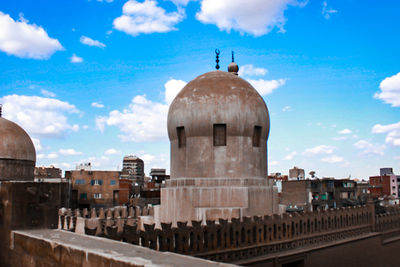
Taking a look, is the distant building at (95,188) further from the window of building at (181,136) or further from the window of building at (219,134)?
the window of building at (219,134)

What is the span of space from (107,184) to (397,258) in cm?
3041

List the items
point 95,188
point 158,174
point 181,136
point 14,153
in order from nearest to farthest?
point 181,136 → point 14,153 → point 95,188 → point 158,174

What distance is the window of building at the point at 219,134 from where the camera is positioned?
1408cm

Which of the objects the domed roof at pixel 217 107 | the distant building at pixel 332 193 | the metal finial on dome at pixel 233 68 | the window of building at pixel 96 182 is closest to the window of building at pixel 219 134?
the domed roof at pixel 217 107

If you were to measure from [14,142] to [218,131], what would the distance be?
2079 centimetres

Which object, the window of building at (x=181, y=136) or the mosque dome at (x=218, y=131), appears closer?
the mosque dome at (x=218, y=131)

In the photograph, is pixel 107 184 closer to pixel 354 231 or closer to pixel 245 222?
pixel 354 231

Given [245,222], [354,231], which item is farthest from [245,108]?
[354,231]

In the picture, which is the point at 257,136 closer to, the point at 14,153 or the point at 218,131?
the point at 218,131

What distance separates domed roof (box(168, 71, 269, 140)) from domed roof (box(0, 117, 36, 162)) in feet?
61.4

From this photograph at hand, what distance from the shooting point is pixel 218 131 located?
14.2 meters

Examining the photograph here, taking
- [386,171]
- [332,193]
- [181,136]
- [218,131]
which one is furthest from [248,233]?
[386,171]

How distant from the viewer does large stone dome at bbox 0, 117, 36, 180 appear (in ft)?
92.9

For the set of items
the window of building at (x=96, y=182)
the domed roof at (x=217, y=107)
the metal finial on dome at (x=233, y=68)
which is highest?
the metal finial on dome at (x=233, y=68)
